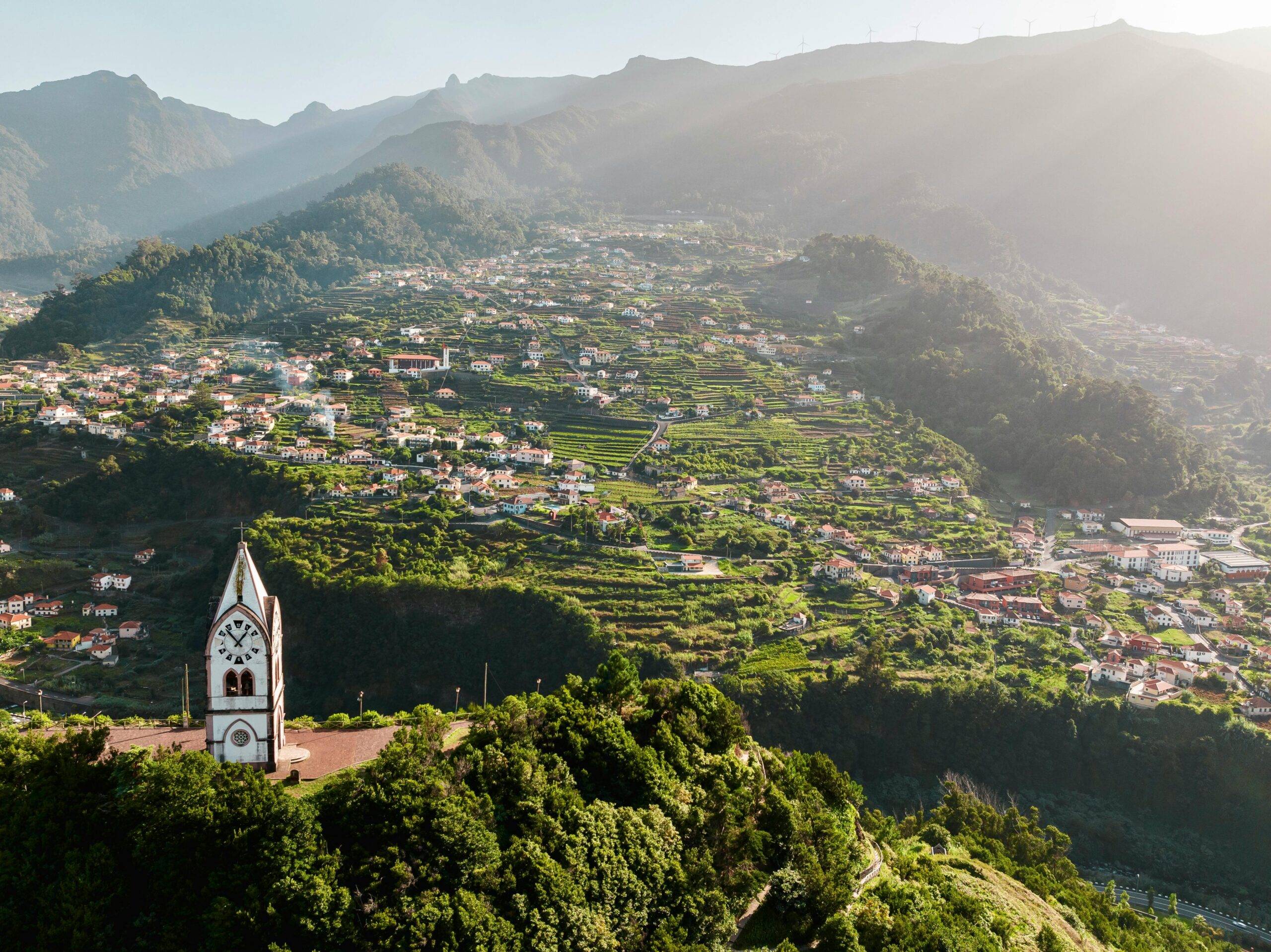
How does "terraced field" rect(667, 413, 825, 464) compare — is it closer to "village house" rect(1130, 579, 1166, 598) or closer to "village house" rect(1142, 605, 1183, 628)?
"village house" rect(1130, 579, 1166, 598)

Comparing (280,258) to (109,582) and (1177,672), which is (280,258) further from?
(1177,672)

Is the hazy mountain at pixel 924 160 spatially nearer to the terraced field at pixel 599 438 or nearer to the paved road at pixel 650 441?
the paved road at pixel 650 441

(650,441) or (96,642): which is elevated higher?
(650,441)

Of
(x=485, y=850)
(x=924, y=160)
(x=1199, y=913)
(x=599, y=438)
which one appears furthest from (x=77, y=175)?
(x=1199, y=913)

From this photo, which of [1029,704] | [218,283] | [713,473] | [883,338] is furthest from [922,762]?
[218,283]

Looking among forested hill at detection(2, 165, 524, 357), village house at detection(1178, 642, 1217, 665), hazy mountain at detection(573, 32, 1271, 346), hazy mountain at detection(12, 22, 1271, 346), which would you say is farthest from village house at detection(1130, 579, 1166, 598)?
forested hill at detection(2, 165, 524, 357)

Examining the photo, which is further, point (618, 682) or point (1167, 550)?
point (1167, 550)

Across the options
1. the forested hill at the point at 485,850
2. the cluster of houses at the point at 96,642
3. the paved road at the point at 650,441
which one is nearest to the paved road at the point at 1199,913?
the forested hill at the point at 485,850
